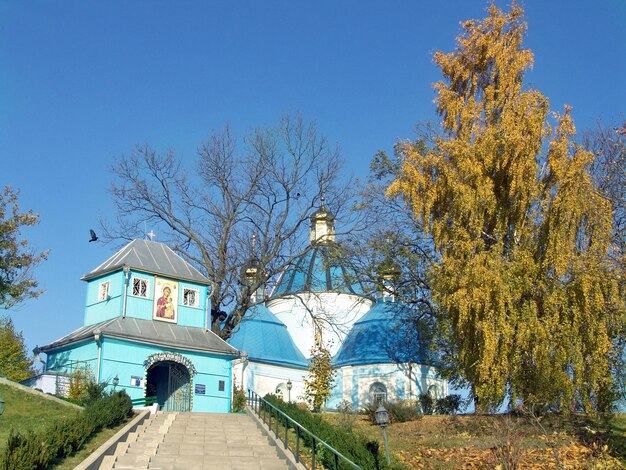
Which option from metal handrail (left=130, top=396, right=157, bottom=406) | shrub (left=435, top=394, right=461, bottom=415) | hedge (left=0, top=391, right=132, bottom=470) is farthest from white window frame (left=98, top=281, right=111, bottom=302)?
shrub (left=435, top=394, right=461, bottom=415)

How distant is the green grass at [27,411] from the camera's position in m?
15.9

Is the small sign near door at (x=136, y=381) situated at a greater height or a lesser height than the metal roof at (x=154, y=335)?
lesser

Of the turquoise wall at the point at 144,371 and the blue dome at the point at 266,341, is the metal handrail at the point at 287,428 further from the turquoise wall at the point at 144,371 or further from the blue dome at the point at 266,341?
the blue dome at the point at 266,341

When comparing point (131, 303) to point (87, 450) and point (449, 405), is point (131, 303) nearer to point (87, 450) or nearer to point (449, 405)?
point (87, 450)

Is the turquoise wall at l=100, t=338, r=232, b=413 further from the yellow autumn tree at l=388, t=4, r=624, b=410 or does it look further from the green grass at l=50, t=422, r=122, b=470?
the yellow autumn tree at l=388, t=4, r=624, b=410

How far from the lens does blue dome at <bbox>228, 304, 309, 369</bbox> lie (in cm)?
3628

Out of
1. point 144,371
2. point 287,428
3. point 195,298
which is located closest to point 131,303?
point 144,371

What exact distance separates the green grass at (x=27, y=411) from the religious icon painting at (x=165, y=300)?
6037mm

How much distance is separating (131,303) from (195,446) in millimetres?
9158

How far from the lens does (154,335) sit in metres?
23.9

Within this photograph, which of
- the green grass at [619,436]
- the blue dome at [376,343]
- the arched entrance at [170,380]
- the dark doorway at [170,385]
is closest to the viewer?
the green grass at [619,436]

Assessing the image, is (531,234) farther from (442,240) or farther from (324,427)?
(324,427)

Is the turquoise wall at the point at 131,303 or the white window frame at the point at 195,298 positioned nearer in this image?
the turquoise wall at the point at 131,303

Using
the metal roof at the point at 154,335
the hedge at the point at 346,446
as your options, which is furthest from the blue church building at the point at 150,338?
the hedge at the point at 346,446
